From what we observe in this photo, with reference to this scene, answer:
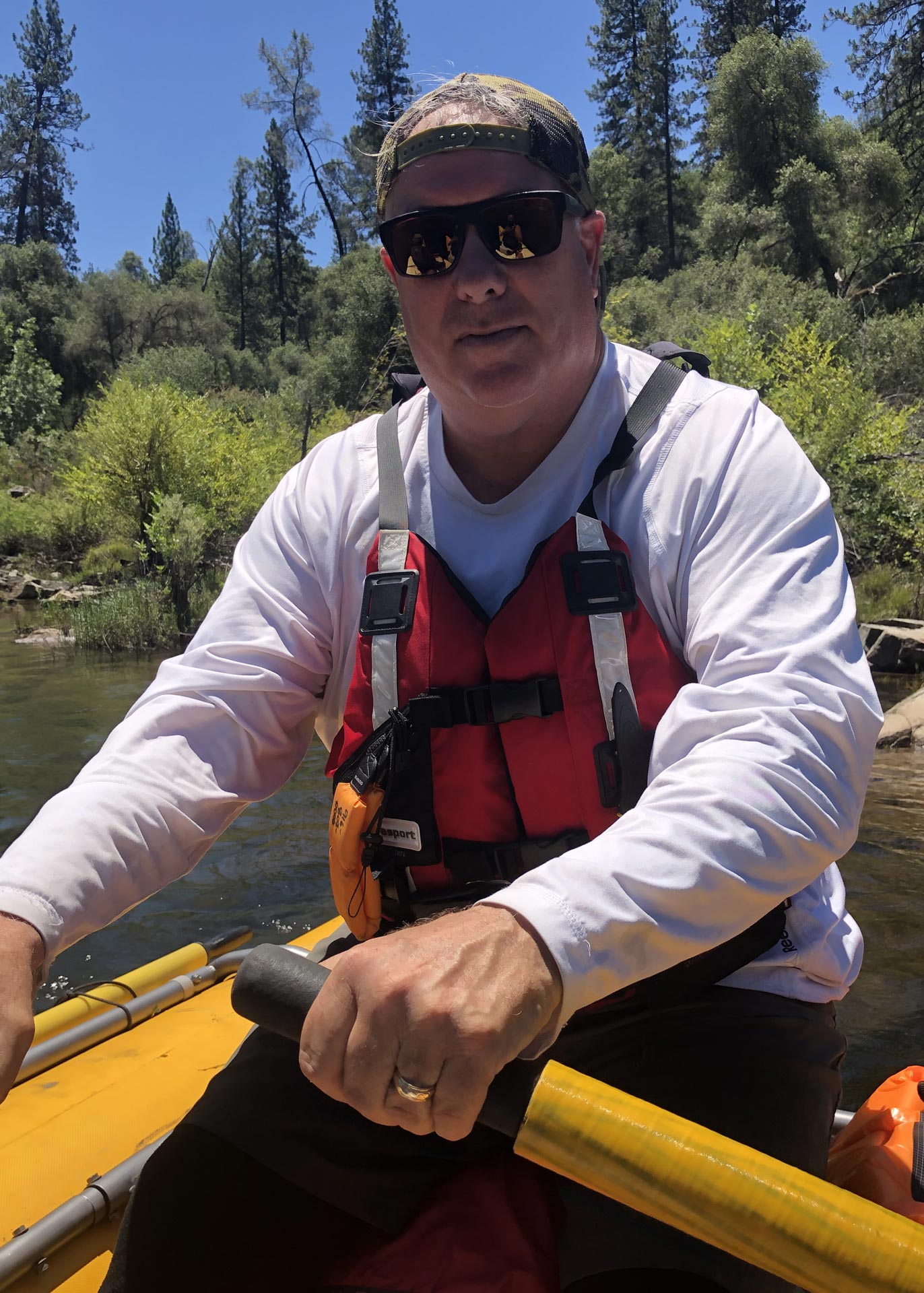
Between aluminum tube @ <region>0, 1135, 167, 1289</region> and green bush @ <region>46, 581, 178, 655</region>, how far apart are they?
1434 centimetres

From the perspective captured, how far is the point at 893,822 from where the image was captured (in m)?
7.10

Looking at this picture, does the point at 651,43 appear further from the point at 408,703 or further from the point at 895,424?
the point at 408,703

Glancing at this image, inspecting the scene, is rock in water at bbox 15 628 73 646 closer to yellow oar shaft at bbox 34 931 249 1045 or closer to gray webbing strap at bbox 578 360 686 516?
yellow oar shaft at bbox 34 931 249 1045

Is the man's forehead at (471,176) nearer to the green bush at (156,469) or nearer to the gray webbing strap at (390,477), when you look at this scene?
the gray webbing strap at (390,477)

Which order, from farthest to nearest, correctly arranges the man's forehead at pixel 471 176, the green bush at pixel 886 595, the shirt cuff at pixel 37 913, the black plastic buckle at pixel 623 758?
the green bush at pixel 886 595
the man's forehead at pixel 471 176
the black plastic buckle at pixel 623 758
the shirt cuff at pixel 37 913

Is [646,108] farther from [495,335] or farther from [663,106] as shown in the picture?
[495,335]

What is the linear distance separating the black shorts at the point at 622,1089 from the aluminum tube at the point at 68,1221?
33 cm

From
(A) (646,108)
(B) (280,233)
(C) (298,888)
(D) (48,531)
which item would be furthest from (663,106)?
(C) (298,888)

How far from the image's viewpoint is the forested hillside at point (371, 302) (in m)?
17.1

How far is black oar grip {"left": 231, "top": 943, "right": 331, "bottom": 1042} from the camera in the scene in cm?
100

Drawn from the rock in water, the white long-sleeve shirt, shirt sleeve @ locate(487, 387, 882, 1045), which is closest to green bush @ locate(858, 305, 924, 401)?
the rock in water

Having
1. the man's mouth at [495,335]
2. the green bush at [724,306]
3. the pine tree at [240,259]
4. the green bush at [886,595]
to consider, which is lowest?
the green bush at [886,595]

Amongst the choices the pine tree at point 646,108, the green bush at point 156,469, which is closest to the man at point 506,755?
the green bush at point 156,469

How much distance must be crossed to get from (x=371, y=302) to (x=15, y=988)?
3330cm
